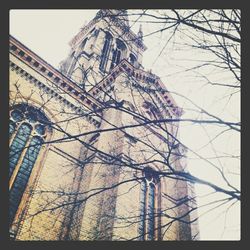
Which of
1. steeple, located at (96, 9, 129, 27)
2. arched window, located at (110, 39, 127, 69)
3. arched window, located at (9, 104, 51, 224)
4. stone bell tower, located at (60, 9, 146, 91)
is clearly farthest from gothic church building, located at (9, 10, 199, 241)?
arched window, located at (110, 39, 127, 69)

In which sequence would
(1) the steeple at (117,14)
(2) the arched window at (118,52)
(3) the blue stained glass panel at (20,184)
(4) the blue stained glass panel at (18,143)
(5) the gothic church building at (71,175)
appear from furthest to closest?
(2) the arched window at (118,52) < (4) the blue stained glass panel at (18,143) < (3) the blue stained glass panel at (20,184) < (5) the gothic church building at (71,175) < (1) the steeple at (117,14)

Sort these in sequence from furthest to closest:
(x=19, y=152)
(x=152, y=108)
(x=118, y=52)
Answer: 1. (x=118, y=52)
2. (x=19, y=152)
3. (x=152, y=108)

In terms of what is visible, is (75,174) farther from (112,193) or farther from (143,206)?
(143,206)

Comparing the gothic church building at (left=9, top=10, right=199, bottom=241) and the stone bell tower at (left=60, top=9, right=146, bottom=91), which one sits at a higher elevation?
the stone bell tower at (left=60, top=9, right=146, bottom=91)

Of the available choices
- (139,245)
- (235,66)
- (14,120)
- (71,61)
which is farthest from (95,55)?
(139,245)

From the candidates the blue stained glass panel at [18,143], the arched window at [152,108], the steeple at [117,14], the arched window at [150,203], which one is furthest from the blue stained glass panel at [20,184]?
the steeple at [117,14]

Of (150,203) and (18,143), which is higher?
(18,143)

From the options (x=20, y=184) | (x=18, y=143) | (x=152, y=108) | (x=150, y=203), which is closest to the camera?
(x=152, y=108)

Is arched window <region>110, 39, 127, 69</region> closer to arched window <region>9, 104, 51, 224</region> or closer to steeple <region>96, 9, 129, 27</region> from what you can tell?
arched window <region>9, 104, 51, 224</region>

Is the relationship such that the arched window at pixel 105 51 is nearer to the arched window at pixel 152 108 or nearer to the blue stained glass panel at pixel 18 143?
the blue stained glass panel at pixel 18 143

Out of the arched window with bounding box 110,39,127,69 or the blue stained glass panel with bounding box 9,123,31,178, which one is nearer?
the blue stained glass panel with bounding box 9,123,31,178

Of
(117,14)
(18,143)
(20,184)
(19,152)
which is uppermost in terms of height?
(18,143)

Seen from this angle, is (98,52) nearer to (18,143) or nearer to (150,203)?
(18,143)

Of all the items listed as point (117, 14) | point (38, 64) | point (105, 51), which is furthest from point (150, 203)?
point (105, 51)
